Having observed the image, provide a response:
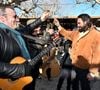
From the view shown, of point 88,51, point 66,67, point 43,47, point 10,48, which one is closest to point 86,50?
point 88,51

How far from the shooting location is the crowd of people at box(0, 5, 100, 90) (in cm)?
495

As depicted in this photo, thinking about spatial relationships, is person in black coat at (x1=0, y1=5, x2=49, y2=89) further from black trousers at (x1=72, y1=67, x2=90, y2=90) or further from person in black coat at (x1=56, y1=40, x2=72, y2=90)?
person in black coat at (x1=56, y1=40, x2=72, y2=90)

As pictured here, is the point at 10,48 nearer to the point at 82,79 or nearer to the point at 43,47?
the point at 43,47

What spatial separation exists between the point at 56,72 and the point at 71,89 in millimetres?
1630

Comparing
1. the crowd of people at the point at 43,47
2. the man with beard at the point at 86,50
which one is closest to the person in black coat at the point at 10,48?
the crowd of people at the point at 43,47

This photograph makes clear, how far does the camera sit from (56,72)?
487 inches

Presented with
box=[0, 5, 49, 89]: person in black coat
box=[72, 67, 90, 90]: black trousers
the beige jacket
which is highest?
box=[0, 5, 49, 89]: person in black coat

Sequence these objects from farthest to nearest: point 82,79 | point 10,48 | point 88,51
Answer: point 82,79 < point 88,51 < point 10,48

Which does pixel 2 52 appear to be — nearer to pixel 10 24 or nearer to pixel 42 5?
pixel 10 24

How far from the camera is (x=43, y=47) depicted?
6316 mm

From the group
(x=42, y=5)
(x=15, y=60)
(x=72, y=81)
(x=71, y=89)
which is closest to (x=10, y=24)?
(x=15, y=60)

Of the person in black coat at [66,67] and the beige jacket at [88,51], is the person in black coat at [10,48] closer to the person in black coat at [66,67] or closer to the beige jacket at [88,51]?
the beige jacket at [88,51]

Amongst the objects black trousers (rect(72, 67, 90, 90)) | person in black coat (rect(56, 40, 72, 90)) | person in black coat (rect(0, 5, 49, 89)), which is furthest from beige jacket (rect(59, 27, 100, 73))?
person in black coat (rect(0, 5, 49, 89))

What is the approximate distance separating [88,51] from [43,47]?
2555mm
